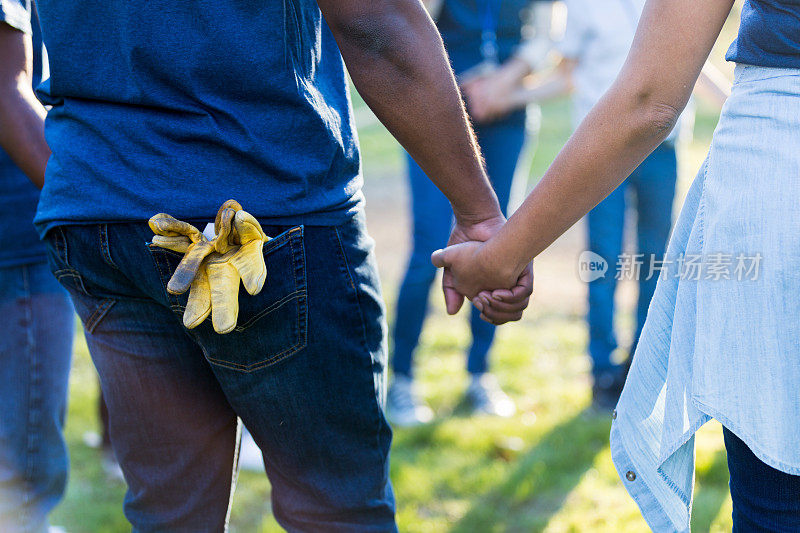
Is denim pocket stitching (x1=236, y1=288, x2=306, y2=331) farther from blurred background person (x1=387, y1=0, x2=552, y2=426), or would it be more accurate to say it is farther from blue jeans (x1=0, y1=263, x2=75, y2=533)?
blurred background person (x1=387, y1=0, x2=552, y2=426)

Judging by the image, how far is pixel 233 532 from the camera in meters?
2.53

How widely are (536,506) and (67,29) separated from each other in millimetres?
2040

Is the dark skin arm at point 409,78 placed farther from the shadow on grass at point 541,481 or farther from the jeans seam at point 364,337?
the shadow on grass at point 541,481

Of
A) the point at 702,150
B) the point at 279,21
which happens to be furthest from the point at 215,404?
the point at 702,150

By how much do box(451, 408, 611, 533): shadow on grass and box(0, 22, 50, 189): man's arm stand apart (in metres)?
1.68

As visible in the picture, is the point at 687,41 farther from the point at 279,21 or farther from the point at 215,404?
the point at 215,404

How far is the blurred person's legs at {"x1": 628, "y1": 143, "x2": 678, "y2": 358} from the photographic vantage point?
3.14 m

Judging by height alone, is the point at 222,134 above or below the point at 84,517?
above

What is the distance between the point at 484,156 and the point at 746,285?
85.4 inches

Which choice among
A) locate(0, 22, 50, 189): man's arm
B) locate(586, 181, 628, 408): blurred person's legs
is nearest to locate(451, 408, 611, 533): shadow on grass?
locate(586, 181, 628, 408): blurred person's legs

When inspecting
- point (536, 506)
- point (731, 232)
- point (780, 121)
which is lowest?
point (536, 506)

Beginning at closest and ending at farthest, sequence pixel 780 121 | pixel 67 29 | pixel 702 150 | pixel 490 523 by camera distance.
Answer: pixel 780 121, pixel 67 29, pixel 490 523, pixel 702 150

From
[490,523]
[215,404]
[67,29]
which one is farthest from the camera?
[490,523]

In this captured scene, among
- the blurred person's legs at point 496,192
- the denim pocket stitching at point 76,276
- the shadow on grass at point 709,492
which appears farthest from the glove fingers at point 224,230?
the blurred person's legs at point 496,192
